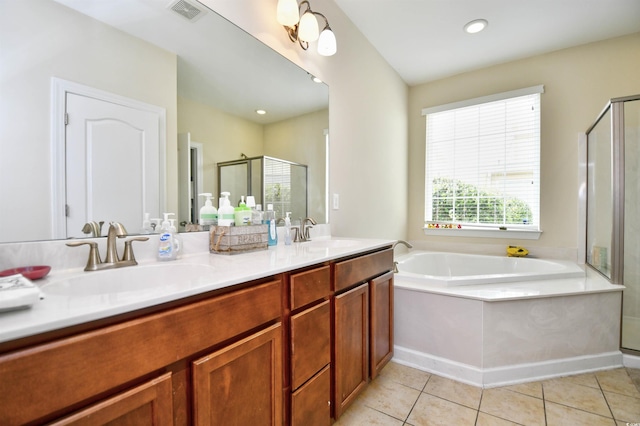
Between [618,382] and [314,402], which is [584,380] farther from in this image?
[314,402]

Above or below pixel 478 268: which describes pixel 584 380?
below

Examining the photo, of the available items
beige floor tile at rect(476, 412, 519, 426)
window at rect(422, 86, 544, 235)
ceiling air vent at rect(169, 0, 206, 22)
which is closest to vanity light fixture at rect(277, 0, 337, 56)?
ceiling air vent at rect(169, 0, 206, 22)

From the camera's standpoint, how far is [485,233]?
9.70 ft

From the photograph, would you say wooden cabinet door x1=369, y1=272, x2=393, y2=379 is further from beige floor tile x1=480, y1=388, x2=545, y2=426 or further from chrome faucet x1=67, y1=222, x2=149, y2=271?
chrome faucet x1=67, y1=222, x2=149, y2=271

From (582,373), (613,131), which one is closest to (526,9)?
(613,131)

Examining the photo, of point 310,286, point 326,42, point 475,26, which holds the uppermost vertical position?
point 475,26

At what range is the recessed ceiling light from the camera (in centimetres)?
224

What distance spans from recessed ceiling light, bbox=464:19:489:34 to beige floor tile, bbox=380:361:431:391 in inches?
103

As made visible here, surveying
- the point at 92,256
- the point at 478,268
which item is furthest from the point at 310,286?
the point at 478,268

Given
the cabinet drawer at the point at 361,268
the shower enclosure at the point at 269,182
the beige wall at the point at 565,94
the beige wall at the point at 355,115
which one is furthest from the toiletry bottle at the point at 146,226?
the beige wall at the point at 565,94

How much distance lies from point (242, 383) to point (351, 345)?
672 millimetres

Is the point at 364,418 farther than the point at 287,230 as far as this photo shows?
No

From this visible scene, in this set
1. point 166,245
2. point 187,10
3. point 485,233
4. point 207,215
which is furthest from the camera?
point 485,233

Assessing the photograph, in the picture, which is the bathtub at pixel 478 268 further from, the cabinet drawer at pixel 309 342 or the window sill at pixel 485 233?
the cabinet drawer at pixel 309 342
